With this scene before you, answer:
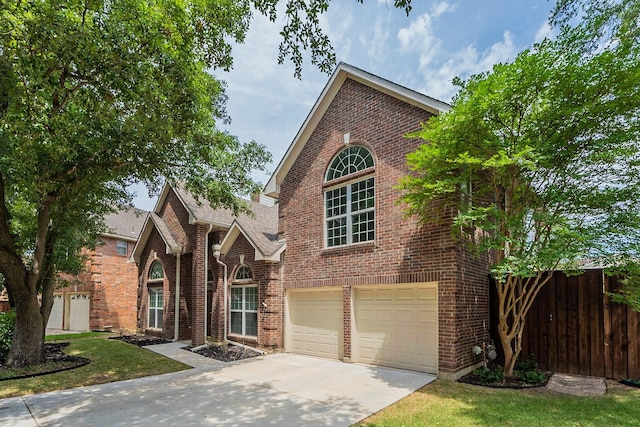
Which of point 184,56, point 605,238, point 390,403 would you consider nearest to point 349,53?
point 184,56

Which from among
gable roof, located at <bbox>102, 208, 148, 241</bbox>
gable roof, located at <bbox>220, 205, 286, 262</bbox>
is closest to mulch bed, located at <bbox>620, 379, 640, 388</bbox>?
gable roof, located at <bbox>220, 205, 286, 262</bbox>

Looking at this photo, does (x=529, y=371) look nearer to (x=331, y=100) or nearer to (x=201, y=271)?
(x=331, y=100)

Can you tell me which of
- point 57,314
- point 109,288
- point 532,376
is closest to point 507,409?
point 532,376

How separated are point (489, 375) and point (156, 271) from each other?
14.5 meters

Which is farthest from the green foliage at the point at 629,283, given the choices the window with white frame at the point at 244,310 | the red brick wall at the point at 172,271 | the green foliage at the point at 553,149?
the red brick wall at the point at 172,271

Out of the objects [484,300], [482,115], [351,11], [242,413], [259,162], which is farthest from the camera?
[259,162]

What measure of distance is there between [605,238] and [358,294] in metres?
5.84

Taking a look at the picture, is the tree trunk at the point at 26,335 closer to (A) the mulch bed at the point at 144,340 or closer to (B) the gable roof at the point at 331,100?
(A) the mulch bed at the point at 144,340

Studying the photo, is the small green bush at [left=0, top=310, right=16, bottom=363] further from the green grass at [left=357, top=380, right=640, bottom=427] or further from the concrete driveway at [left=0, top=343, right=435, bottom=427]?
the green grass at [left=357, top=380, right=640, bottom=427]

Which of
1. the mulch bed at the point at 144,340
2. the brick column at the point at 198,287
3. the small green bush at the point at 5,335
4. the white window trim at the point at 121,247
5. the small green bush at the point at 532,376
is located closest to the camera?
the small green bush at the point at 532,376

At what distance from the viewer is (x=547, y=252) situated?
6938 millimetres

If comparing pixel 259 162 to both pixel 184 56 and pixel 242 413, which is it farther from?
pixel 242 413

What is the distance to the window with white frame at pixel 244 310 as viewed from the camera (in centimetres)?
1311

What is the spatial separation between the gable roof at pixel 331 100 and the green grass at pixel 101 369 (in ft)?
20.8
